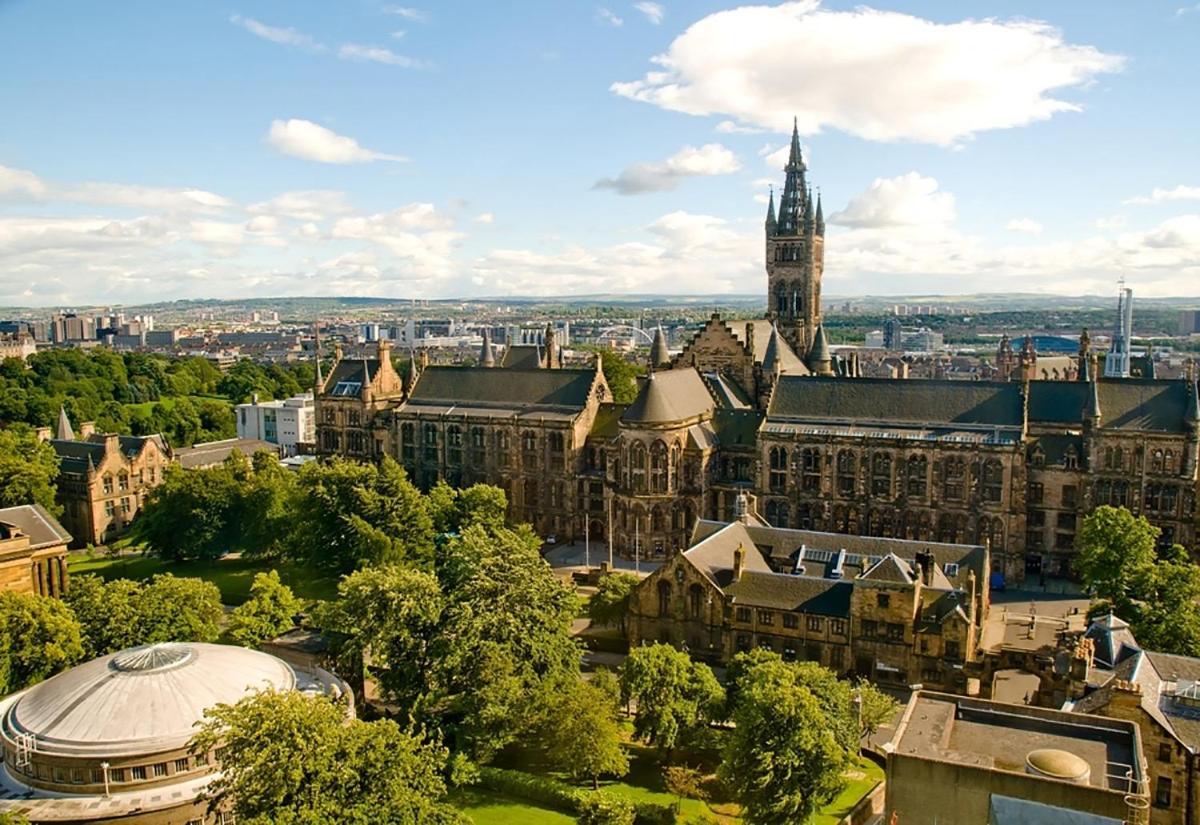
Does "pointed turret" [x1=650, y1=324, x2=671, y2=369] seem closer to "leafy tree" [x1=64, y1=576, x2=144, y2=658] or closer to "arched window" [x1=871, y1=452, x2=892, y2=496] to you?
"arched window" [x1=871, y1=452, x2=892, y2=496]

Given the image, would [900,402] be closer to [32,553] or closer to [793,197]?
[793,197]

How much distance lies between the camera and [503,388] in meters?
109

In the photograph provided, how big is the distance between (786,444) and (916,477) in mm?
12453

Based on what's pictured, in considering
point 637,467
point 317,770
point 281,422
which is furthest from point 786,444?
point 281,422

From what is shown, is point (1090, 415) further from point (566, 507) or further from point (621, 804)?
point (621, 804)

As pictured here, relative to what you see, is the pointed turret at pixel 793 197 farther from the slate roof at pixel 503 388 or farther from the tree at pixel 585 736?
the tree at pixel 585 736

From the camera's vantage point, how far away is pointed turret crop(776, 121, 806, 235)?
13200 cm

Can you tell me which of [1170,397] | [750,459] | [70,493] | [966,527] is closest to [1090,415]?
[1170,397]

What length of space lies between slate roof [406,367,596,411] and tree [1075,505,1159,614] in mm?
50299

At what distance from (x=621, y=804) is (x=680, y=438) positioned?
5229 centimetres

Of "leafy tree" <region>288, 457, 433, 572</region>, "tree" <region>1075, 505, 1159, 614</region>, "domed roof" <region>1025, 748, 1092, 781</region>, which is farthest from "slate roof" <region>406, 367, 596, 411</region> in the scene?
"domed roof" <region>1025, 748, 1092, 781</region>

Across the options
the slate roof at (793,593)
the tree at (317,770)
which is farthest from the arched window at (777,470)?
the tree at (317,770)

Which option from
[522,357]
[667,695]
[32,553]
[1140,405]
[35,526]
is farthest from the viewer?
[522,357]

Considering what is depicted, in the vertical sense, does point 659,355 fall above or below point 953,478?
above
